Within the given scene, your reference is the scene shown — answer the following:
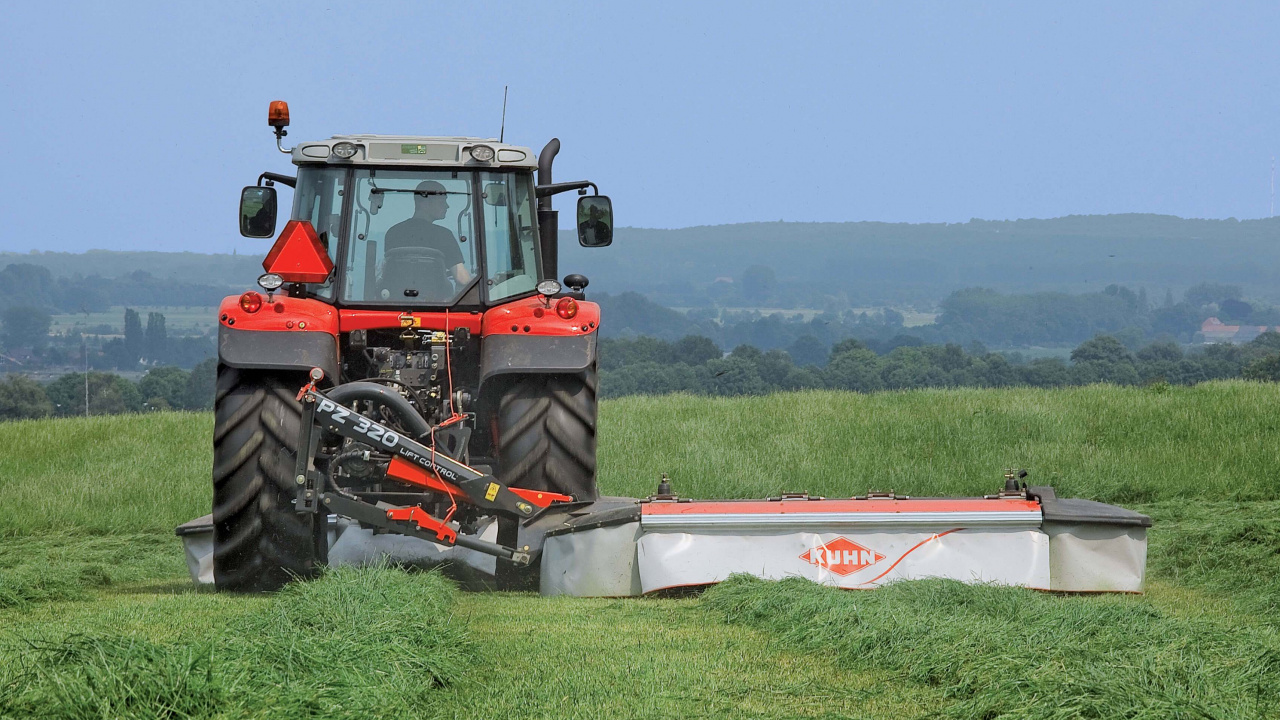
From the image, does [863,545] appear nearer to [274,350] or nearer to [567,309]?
[567,309]

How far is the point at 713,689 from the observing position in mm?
4188

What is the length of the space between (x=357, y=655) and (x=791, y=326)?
117347mm

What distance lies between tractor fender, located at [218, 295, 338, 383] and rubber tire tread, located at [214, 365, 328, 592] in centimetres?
19

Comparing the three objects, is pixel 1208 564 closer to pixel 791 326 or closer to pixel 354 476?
pixel 354 476

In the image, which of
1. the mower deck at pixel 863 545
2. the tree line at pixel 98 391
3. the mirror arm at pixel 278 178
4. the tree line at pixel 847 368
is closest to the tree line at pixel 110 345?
the tree line at pixel 98 391

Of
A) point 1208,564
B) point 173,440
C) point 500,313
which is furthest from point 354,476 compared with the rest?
point 173,440

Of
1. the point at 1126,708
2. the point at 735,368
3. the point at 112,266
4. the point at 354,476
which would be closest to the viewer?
the point at 1126,708

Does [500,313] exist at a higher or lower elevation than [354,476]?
higher

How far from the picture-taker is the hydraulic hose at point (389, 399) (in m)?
6.63

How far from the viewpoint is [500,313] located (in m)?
7.27

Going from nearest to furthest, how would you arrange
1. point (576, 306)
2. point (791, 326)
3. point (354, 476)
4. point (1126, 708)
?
point (1126, 708) < point (354, 476) < point (576, 306) < point (791, 326)

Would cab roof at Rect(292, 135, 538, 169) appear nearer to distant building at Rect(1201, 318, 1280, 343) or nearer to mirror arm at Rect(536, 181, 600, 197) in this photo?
mirror arm at Rect(536, 181, 600, 197)

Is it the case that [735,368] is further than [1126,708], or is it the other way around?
[735,368]

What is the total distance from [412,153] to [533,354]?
139 centimetres
